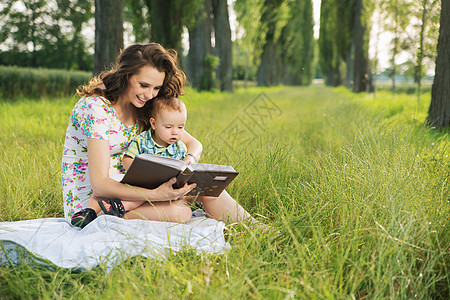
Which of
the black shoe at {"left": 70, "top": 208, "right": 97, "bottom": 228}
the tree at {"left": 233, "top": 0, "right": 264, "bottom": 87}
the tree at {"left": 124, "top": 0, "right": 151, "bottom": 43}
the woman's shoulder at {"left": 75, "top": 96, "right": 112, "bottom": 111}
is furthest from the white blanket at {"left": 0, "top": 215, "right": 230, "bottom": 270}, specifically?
the tree at {"left": 233, "top": 0, "right": 264, "bottom": 87}

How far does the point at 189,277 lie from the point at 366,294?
841 mm

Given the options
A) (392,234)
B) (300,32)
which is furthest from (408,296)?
(300,32)

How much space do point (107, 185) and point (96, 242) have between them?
0.39m

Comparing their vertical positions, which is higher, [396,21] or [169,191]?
[396,21]

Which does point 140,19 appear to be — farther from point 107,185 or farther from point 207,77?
point 107,185

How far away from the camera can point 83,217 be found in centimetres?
243

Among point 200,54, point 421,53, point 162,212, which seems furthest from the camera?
point 200,54

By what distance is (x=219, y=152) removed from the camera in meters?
3.96

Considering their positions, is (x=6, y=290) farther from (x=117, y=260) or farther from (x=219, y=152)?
(x=219, y=152)

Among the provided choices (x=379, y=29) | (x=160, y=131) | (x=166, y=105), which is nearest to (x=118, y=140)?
(x=160, y=131)

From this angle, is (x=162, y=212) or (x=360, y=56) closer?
(x=162, y=212)

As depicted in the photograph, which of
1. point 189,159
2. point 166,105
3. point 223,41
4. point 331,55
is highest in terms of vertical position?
point 331,55

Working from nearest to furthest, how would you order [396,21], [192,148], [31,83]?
[192,148]
[31,83]
[396,21]

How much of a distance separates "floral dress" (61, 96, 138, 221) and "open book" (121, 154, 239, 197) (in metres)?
0.36
